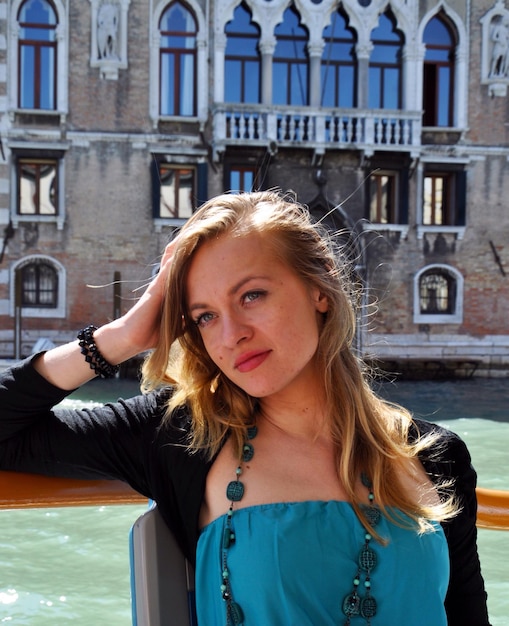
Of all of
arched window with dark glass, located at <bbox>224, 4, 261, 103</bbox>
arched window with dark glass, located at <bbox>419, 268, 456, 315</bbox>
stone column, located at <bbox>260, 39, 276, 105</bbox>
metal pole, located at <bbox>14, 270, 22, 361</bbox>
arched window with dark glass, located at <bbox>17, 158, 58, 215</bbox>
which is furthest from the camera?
A: arched window with dark glass, located at <bbox>419, 268, 456, 315</bbox>

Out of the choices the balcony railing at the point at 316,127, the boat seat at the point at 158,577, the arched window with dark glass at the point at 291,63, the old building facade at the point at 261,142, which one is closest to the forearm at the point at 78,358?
the boat seat at the point at 158,577

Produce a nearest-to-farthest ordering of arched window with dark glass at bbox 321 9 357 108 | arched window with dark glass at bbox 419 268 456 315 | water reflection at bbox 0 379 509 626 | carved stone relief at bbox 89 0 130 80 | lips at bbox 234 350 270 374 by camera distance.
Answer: lips at bbox 234 350 270 374 < water reflection at bbox 0 379 509 626 < carved stone relief at bbox 89 0 130 80 < arched window with dark glass at bbox 321 9 357 108 < arched window with dark glass at bbox 419 268 456 315

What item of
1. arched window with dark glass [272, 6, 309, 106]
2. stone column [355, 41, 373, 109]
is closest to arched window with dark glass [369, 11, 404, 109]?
stone column [355, 41, 373, 109]

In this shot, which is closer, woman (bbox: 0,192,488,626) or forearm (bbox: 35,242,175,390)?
woman (bbox: 0,192,488,626)

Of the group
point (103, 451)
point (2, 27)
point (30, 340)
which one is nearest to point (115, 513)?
point (103, 451)

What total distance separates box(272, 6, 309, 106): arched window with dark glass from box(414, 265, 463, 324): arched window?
11.1 feet

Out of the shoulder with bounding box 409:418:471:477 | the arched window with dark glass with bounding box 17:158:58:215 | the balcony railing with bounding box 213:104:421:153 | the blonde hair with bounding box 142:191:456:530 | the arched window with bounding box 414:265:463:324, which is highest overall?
the balcony railing with bounding box 213:104:421:153

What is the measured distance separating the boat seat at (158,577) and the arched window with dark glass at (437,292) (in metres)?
10.6

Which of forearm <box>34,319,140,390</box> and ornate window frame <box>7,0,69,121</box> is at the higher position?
ornate window frame <box>7,0,69,121</box>

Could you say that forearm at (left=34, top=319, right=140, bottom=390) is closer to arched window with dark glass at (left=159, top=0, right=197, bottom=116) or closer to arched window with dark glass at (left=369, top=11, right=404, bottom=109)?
arched window with dark glass at (left=159, top=0, right=197, bottom=116)

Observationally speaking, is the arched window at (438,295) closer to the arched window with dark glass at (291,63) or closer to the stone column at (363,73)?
the stone column at (363,73)

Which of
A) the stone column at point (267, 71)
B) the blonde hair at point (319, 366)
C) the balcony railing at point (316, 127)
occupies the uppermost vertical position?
the stone column at point (267, 71)

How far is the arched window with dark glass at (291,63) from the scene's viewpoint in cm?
1093

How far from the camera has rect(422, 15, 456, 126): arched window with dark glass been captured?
1133 centimetres
